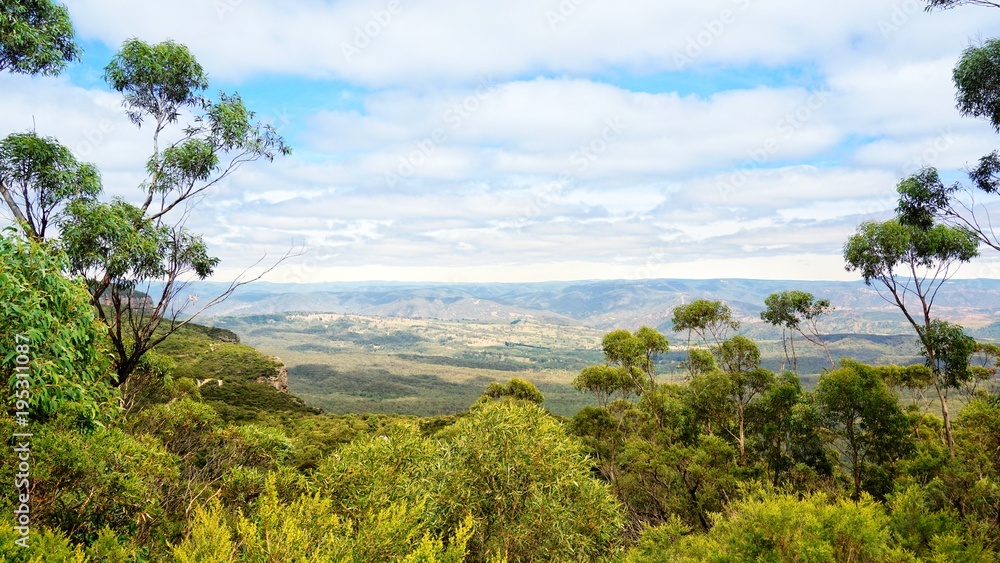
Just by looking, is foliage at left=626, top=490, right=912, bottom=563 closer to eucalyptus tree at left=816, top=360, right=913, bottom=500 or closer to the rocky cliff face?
eucalyptus tree at left=816, top=360, right=913, bottom=500

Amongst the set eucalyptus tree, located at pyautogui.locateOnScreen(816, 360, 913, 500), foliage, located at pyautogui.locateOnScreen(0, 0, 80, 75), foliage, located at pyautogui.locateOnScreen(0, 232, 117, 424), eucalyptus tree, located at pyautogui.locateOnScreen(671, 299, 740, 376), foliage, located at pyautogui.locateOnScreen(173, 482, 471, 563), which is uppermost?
foliage, located at pyautogui.locateOnScreen(0, 0, 80, 75)

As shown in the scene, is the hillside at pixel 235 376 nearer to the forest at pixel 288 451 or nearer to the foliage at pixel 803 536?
the forest at pixel 288 451

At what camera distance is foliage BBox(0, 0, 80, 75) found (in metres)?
9.16

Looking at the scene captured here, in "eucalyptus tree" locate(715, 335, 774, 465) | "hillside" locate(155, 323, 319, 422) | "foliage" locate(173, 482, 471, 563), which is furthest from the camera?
"hillside" locate(155, 323, 319, 422)

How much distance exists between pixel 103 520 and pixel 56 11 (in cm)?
1128

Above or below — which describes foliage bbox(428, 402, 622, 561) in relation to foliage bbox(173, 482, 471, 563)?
below

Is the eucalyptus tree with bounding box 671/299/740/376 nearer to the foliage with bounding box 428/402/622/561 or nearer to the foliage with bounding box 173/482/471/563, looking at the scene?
the foliage with bounding box 428/402/622/561

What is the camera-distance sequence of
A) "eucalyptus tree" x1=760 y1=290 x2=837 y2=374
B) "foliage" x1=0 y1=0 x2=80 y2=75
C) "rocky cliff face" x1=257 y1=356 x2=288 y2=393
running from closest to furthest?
1. "foliage" x1=0 y1=0 x2=80 y2=75
2. "eucalyptus tree" x1=760 y1=290 x2=837 y2=374
3. "rocky cliff face" x1=257 y1=356 x2=288 y2=393

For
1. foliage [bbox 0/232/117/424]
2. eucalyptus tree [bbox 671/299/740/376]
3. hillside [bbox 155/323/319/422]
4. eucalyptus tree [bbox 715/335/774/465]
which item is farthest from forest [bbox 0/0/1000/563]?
hillside [bbox 155/323/319/422]

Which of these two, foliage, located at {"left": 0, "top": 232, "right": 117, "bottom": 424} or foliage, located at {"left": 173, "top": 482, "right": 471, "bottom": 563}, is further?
foliage, located at {"left": 173, "top": 482, "right": 471, "bottom": 563}

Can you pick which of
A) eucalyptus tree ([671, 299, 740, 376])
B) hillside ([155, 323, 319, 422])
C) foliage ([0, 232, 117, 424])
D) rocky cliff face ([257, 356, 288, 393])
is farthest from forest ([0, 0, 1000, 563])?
rocky cliff face ([257, 356, 288, 393])

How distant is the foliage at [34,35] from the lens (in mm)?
9164

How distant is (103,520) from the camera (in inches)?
335

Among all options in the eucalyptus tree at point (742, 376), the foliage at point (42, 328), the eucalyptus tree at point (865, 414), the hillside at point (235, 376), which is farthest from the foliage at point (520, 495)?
the hillside at point (235, 376)
